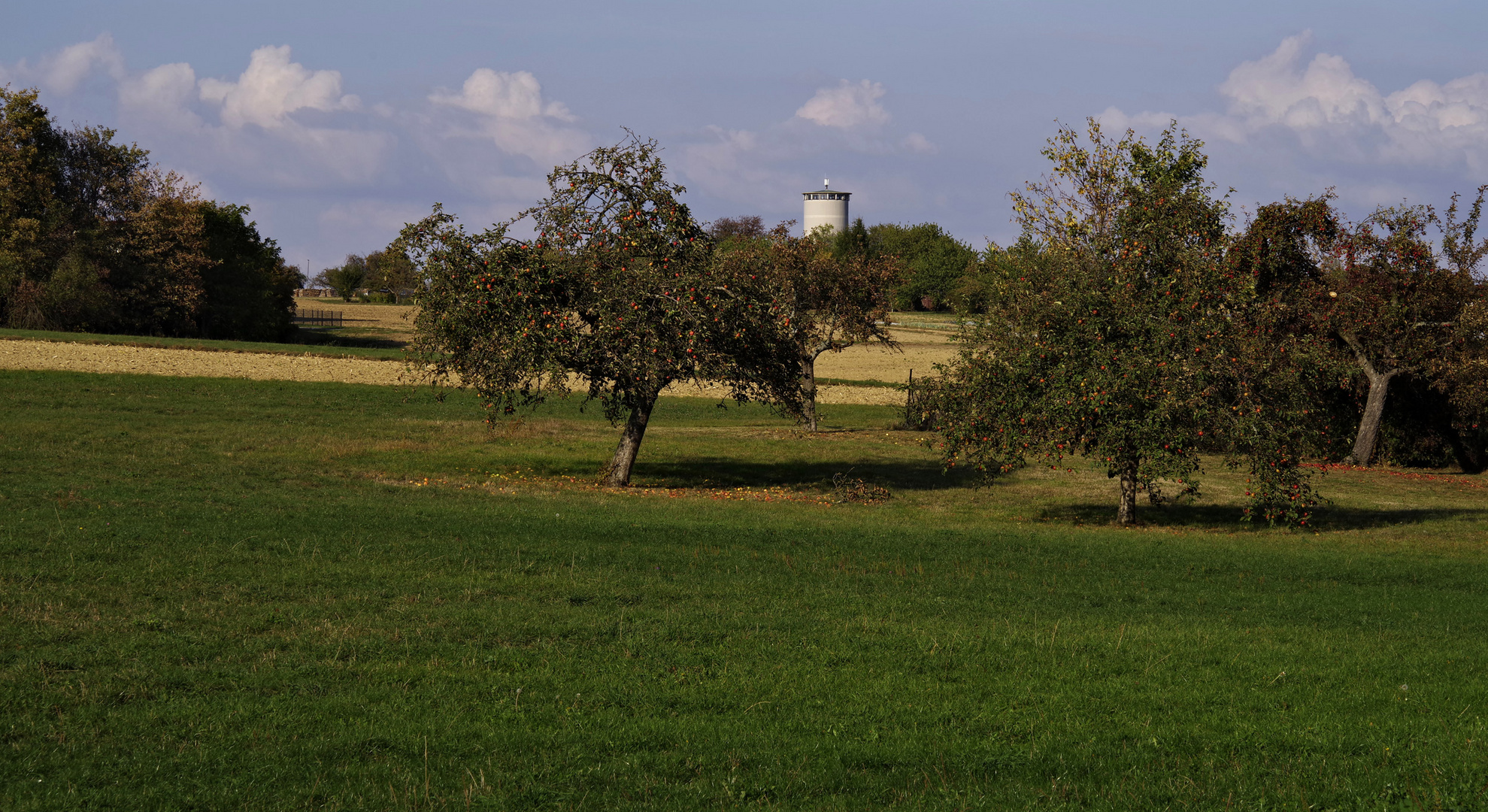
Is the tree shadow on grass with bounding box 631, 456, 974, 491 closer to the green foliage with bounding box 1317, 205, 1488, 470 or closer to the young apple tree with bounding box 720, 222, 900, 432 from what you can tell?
the young apple tree with bounding box 720, 222, 900, 432

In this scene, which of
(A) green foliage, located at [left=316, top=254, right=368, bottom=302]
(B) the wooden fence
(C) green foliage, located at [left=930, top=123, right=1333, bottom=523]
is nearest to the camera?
(C) green foliage, located at [left=930, top=123, right=1333, bottom=523]

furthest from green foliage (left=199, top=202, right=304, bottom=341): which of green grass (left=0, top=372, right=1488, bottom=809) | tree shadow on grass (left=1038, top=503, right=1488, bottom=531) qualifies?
tree shadow on grass (left=1038, top=503, right=1488, bottom=531)

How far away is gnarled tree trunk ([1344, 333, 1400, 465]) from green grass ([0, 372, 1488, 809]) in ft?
57.0

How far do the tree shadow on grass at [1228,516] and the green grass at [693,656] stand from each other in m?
1.12

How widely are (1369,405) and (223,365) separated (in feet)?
160

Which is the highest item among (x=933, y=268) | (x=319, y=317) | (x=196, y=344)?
(x=933, y=268)

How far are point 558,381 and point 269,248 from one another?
73.0 metres

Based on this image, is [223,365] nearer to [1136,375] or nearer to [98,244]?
[98,244]

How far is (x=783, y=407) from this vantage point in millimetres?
26922

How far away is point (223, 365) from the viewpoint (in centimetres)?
5200

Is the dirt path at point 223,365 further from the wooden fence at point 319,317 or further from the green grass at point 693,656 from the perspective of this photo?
the wooden fence at point 319,317

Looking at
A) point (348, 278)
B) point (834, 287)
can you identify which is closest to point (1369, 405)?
point (834, 287)

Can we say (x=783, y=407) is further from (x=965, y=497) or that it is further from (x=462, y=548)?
(x=462, y=548)

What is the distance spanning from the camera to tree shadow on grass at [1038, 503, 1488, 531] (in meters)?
24.4
